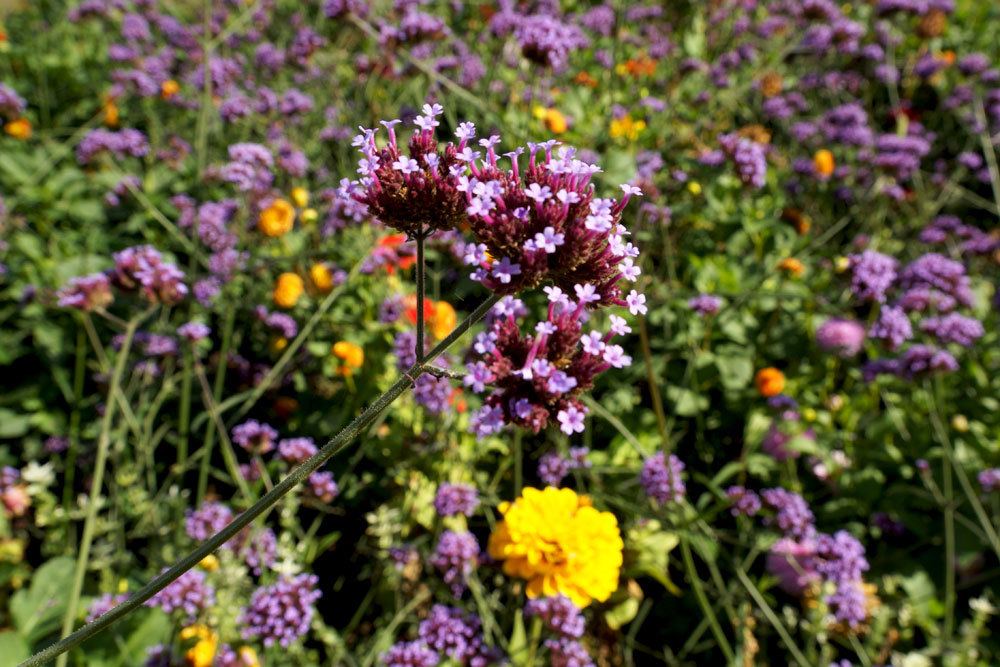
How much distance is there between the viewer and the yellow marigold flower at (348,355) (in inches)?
104

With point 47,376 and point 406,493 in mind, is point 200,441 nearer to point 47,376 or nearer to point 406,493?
point 47,376

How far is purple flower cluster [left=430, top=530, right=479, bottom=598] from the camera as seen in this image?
2.13 metres

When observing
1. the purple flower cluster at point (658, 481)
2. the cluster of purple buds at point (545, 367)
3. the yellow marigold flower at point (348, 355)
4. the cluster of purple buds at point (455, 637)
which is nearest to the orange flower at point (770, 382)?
the purple flower cluster at point (658, 481)

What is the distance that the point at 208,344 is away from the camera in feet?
10.0

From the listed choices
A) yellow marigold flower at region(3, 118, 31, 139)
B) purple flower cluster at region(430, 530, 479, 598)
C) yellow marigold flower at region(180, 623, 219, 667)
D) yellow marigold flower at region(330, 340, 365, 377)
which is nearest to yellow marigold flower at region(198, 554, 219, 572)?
yellow marigold flower at region(180, 623, 219, 667)

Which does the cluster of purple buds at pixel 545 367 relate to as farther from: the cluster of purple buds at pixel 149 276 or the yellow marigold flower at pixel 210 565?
the yellow marigold flower at pixel 210 565

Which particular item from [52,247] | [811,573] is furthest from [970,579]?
[52,247]

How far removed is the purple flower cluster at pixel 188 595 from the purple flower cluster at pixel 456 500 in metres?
0.71

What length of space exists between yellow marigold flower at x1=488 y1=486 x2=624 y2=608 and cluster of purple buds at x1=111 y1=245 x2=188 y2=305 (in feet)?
3.48

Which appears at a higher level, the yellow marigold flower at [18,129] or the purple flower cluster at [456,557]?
the yellow marigold flower at [18,129]

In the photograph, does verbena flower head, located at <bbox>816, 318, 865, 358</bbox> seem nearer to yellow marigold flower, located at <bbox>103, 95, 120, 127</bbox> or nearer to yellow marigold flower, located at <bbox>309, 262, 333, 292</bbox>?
yellow marigold flower, located at <bbox>309, 262, 333, 292</bbox>

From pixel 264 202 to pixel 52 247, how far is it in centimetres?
114

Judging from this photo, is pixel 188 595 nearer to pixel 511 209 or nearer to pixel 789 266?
pixel 511 209

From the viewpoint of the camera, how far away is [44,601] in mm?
2150
